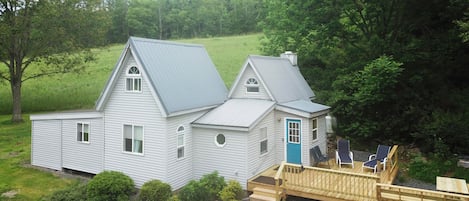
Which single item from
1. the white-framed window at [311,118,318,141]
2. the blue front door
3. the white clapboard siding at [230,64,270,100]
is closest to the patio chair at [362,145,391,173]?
the white-framed window at [311,118,318,141]

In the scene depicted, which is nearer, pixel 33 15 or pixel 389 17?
pixel 389 17

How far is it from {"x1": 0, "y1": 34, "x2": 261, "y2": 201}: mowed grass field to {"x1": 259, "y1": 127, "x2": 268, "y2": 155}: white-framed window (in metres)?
8.08

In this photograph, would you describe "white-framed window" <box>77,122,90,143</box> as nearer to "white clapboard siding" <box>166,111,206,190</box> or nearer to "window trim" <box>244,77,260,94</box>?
"white clapboard siding" <box>166,111,206,190</box>

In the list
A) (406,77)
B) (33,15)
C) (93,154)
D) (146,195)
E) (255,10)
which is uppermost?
(255,10)

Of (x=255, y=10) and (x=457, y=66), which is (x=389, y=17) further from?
(x=255, y=10)

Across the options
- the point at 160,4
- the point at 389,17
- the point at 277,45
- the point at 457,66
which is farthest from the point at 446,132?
the point at 160,4

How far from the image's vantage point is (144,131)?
1312cm

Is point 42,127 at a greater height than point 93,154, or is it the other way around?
point 42,127

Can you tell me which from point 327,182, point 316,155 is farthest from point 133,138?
point 316,155

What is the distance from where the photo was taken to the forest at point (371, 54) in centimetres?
1686

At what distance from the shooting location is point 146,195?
38.4 feet

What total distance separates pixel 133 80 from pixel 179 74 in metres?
1.91

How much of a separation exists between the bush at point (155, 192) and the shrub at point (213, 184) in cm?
127

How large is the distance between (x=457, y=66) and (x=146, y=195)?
57.2 ft
